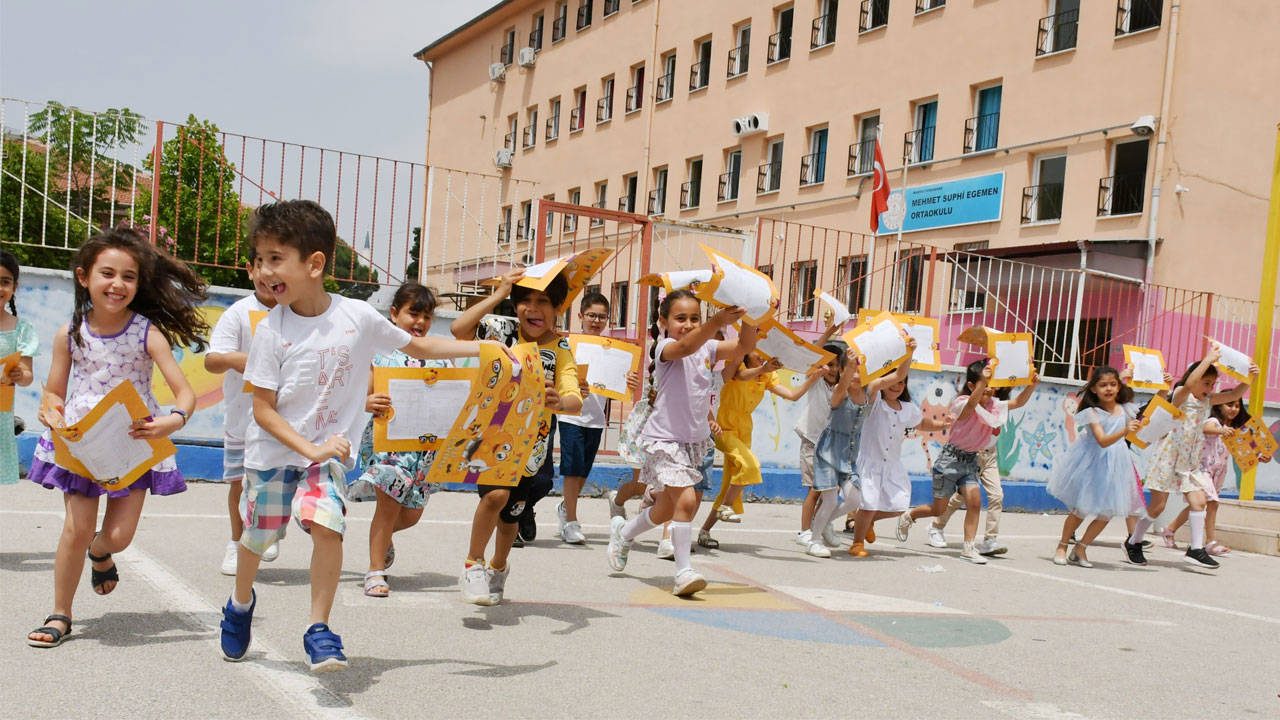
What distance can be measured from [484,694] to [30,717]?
1.36m

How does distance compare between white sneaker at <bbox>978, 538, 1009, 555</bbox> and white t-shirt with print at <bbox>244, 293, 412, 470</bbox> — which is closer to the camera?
white t-shirt with print at <bbox>244, 293, 412, 470</bbox>

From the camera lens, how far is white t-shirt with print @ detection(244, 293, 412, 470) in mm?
3797

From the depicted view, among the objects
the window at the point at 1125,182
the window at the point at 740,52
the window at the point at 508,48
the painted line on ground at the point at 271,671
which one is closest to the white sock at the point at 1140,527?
the painted line on ground at the point at 271,671

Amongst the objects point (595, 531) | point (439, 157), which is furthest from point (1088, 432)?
point (439, 157)

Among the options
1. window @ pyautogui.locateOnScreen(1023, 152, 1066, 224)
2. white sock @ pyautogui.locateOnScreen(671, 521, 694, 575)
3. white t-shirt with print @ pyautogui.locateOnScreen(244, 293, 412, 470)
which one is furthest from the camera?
window @ pyautogui.locateOnScreen(1023, 152, 1066, 224)

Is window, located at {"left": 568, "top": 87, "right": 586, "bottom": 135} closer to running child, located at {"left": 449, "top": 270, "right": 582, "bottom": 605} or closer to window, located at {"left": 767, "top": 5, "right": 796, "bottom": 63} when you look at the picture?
window, located at {"left": 767, "top": 5, "right": 796, "bottom": 63}

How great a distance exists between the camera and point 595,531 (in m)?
8.62

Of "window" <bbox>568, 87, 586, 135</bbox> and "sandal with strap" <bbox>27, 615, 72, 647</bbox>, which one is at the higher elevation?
"window" <bbox>568, 87, 586, 135</bbox>

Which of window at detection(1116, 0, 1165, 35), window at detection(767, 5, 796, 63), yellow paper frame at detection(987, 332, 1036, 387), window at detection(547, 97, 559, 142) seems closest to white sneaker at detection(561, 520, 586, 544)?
yellow paper frame at detection(987, 332, 1036, 387)

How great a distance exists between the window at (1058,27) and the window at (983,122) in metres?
1.48

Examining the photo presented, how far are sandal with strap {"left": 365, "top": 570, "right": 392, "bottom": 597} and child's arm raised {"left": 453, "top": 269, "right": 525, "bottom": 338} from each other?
123cm

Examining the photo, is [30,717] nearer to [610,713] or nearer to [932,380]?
[610,713]

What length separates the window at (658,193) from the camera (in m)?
33.1

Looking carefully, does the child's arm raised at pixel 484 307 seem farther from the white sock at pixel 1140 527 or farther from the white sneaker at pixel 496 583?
the white sock at pixel 1140 527
